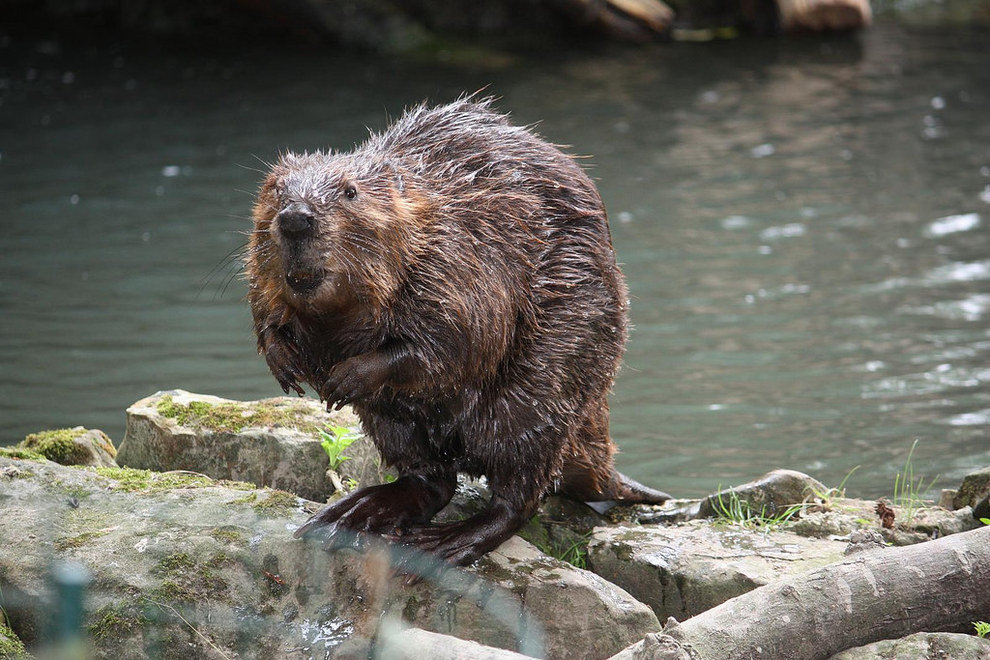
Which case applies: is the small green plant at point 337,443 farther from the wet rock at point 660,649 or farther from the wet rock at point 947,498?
the wet rock at point 947,498

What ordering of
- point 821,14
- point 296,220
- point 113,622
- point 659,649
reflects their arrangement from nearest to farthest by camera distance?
point 659,649 → point 296,220 → point 113,622 → point 821,14

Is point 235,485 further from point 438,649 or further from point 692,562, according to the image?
point 692,562

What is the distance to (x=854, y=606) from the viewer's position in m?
3.06

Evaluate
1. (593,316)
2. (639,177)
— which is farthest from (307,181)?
(639,177)

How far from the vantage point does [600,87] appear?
13.3 meters

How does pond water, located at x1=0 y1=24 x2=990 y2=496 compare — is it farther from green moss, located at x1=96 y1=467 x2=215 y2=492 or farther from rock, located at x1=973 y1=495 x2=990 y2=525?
rock, located at x1=973 y1=495 x2=990 y2=525

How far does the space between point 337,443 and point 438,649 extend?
4.84 feet

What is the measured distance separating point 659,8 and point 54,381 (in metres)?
11.1

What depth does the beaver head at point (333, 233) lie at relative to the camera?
301cm

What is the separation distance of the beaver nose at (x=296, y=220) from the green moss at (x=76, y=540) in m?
1.16

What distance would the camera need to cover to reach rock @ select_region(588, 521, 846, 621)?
3.82 metres

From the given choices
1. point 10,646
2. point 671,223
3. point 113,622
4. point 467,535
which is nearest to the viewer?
point 10,646

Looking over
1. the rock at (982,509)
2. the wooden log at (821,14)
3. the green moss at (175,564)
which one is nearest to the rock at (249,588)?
the green moss at (175,564)

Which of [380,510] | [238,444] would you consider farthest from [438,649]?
[238,444]
